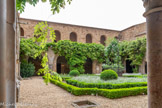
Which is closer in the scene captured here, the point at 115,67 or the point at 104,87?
the point at 104,87

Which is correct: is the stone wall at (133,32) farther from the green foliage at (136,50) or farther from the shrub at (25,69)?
the shrub at (25,69)

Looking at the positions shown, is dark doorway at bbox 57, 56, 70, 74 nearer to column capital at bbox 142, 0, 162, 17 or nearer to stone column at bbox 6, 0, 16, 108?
column capital at bbox 142, 0, 162, 17

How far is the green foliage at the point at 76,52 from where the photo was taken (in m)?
16.0

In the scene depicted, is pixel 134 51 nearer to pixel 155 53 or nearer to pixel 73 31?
pixel 73 31

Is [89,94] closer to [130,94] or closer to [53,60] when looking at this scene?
[130,94]

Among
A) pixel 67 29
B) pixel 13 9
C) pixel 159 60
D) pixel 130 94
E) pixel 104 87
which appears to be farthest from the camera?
pixel 67 29

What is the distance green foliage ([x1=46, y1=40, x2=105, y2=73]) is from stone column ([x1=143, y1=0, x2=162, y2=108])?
558 inches

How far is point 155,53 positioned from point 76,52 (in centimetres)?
1516

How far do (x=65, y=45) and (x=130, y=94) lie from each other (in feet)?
36.8

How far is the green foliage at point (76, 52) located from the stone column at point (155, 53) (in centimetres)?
1416

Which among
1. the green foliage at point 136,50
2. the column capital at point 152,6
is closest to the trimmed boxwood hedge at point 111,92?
the column capital at point 152,6

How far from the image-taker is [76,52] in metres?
16.8

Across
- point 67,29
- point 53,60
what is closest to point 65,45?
point 53,60

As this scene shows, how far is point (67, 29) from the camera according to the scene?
19.8 metres
